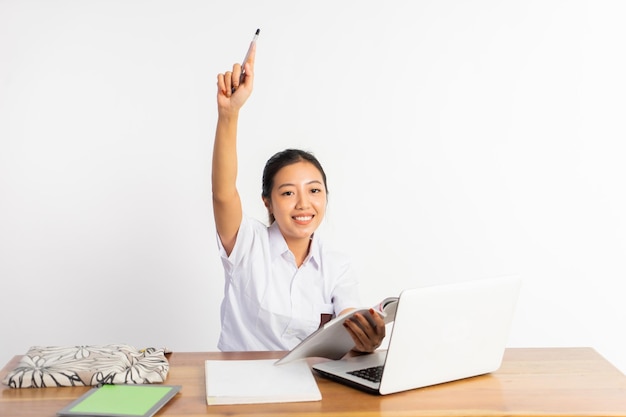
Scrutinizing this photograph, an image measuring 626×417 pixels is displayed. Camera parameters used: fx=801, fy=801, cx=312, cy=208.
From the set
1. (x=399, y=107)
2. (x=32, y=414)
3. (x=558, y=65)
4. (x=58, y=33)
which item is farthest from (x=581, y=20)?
(x=32, y=414)

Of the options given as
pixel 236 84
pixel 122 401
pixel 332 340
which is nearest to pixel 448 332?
pixel 332 340

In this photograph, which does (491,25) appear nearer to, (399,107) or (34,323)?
(399,107)

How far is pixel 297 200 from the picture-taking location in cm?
247

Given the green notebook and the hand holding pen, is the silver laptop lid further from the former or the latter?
the hand holding pen

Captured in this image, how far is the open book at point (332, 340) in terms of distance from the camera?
1.81 meters

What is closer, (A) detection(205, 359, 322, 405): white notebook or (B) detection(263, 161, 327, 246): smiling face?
(A) detection(205, 359, 322, 405): white notebook

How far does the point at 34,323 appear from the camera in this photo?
12.0ft

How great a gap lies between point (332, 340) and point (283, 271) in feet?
2.09

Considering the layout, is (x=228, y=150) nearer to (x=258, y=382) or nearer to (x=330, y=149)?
(x=258, y=382)

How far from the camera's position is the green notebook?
1502 millimetres

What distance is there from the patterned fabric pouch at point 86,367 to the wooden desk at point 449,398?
23 mm

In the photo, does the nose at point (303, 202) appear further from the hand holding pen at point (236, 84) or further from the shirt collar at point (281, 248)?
the hand holding pen at point (236, 84)

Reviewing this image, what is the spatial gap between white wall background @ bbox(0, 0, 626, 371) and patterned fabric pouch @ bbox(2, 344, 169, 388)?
1.80 m

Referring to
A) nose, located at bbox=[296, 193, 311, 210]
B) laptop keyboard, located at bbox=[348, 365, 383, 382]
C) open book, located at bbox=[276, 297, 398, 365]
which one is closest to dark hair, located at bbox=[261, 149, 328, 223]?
nose, located at bbox=[296, 193, 311, 210]
